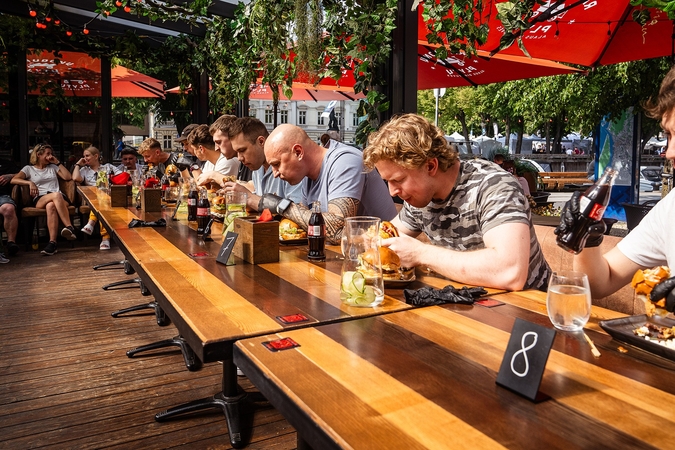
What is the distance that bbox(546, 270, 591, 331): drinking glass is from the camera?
1403mm

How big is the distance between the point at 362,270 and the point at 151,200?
301 cm

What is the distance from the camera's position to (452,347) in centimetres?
134

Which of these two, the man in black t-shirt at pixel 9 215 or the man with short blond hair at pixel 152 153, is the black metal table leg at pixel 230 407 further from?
the man in black t-shirt at pixel 9 215

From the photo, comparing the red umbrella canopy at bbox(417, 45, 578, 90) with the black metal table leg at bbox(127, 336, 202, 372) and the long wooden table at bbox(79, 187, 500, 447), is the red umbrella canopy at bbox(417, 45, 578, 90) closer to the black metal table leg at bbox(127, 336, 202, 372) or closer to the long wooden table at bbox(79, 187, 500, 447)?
the black metal table leg at bbox(127, 336, 202, 372)

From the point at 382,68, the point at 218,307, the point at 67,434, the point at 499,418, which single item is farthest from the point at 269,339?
the point at 382,68

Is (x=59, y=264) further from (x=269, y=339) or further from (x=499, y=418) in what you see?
(x=499, y=418)

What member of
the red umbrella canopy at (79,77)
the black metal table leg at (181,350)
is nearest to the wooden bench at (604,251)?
the black metal table leg at (181,350)

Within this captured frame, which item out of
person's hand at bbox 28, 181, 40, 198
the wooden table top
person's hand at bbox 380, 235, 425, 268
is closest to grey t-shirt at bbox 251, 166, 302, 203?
the wooden table top

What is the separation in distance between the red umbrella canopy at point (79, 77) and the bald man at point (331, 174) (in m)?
6.98

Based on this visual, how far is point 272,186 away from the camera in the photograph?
14.6 feet

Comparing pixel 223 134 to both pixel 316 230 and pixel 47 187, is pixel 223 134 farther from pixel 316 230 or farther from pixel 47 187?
pixel 47 187

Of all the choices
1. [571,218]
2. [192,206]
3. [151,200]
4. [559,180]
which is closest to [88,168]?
[151,200]

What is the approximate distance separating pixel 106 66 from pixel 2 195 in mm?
2911

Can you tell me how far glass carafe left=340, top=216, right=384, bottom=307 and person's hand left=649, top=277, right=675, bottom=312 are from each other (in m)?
0.72
